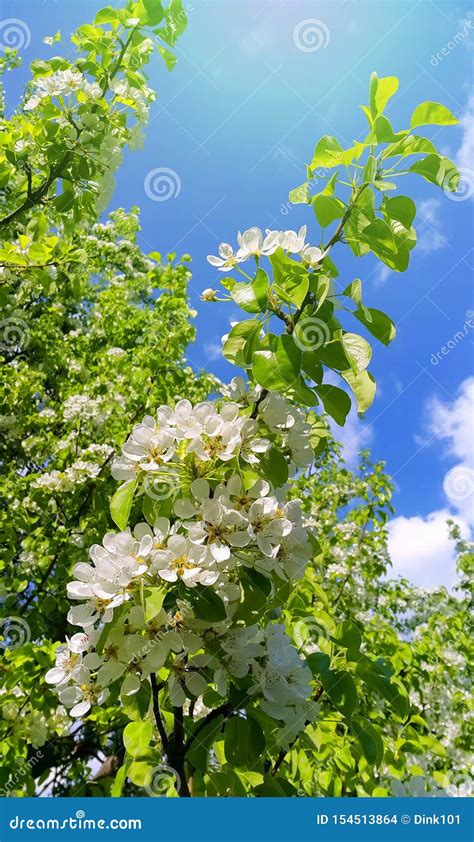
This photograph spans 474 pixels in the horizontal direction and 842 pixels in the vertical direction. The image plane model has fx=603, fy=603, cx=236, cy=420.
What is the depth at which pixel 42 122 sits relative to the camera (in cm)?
248

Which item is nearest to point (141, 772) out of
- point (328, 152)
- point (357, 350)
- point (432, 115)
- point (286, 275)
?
point (357, 350)

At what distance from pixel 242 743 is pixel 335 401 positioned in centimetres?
80

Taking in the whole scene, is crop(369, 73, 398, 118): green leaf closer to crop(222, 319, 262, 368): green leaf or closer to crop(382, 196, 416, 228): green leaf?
crop(382, 196, 416, 228): green leaf

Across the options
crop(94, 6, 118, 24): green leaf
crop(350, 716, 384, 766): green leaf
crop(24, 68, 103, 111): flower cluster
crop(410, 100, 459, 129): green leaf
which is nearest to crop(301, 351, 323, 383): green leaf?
crop(410, 100, 459, 129): green leaf

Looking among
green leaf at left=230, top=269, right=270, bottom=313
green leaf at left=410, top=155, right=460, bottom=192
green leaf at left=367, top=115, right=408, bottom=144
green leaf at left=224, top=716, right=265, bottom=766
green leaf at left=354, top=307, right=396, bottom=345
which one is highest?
green leaf at left=367, top=115, right=408, bottom=144

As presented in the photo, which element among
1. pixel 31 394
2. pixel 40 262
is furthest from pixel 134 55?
pixel 31 394

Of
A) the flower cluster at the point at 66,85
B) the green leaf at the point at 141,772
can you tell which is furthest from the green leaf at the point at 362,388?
the flower cluster at the point at 66,85

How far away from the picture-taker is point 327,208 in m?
1.41

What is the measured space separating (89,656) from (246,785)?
78 cm

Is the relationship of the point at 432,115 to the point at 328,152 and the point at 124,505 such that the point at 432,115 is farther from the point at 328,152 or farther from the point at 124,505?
the point at 124,505

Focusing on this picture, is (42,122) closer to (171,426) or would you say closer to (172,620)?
(171,426)

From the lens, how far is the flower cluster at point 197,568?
1.23 meters

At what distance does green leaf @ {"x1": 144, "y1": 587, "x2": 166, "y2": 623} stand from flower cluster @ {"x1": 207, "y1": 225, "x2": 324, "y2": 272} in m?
0.81

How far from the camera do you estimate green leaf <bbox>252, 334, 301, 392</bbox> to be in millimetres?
1305
